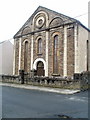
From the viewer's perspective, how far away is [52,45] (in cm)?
2598

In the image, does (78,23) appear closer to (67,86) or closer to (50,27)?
(50,27)

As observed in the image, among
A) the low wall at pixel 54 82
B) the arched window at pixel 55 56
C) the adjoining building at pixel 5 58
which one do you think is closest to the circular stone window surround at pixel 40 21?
the arched window at pixel 55 56

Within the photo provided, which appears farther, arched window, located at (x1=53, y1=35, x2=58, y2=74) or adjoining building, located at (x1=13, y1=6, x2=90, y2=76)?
arched window, located at (x1=53, y1=35, x2=58, y2=74)

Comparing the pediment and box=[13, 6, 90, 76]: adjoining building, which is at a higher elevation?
the pediment

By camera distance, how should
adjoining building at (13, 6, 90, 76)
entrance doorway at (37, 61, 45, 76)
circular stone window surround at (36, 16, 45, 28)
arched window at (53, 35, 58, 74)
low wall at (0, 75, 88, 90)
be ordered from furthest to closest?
1. circular stone window surround at (36, 16, 45, 28)
2. entrance doorway at (37, 61, 45, 76)
3. arched window at (53, 35, 58, 74)
4. adjoining building at (13, 6, 90, 76)
5. low wall at (0, 75, 88, 90)

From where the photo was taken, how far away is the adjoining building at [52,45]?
2356 centimetres

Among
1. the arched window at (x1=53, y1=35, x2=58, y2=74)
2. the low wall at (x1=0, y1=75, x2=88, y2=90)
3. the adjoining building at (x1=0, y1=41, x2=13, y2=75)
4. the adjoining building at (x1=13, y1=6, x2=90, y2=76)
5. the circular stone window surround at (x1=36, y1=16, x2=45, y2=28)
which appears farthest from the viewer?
the adjoining building at (x1=0, y1=41, x2=13, y2=75)

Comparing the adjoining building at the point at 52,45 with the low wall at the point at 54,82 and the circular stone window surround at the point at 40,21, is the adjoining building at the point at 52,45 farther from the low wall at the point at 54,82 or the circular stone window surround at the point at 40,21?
the low wall at the point at 54,82

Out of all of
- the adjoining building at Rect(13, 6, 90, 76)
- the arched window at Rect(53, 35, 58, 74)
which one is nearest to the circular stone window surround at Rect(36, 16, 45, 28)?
the adjoining building at Rect(13, 6, 90, 76)

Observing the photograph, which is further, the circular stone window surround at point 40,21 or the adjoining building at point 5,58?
the adjoining building at point 5,58

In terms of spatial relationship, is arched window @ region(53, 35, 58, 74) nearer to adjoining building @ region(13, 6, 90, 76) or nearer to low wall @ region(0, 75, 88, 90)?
adjoining building @ region(13, 6, 90, 76)

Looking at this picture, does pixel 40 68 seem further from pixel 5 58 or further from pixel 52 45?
pixel 5 58

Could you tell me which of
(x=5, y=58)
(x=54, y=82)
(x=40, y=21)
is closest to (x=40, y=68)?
(x=40, y=21)

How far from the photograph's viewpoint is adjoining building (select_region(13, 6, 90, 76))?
77.3 feet
